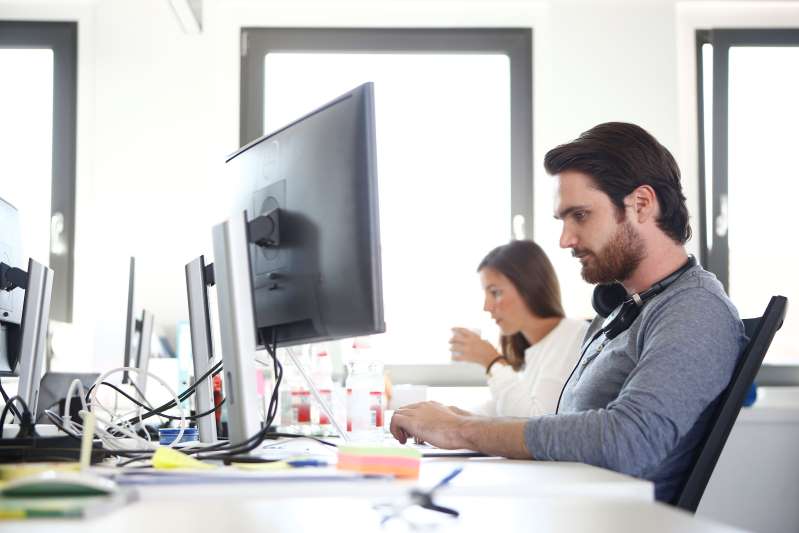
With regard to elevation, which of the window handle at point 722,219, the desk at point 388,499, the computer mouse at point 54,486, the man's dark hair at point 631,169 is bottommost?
the desk at point 388,499

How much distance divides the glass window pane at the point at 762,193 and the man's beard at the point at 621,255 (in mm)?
2277

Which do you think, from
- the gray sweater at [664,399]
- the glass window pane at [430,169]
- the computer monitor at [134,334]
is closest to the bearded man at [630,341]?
the gray sweater at [664,399]

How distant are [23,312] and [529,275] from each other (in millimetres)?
1921

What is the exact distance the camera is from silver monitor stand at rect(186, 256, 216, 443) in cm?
153

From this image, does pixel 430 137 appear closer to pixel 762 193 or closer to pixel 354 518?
pixel 762 193

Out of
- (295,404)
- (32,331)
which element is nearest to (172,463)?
(32,331)

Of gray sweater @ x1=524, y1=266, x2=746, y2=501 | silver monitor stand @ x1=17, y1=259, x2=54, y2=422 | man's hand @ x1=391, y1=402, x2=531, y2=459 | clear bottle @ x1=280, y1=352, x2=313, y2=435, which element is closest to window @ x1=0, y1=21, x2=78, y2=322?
clear bottle @ x1=280, y1=352, x2=313, y2=435

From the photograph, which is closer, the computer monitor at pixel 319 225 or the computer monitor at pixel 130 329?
the computer monitor at pixel 319 225

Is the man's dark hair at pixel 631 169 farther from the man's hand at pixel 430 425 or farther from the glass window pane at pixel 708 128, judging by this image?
the glass window pane at pixel 708 128

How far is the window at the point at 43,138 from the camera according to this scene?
3656 mm

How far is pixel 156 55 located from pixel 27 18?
0.61 metres

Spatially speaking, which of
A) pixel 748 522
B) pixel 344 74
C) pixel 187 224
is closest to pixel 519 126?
pixel 344 74

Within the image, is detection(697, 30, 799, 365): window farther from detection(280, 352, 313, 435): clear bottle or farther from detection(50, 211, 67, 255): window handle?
detection(50, 211, 67, 255): window handle

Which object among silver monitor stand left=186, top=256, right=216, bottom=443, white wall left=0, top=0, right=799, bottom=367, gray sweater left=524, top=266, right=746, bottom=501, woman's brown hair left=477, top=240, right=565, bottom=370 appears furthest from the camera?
white wall left=0, top=0, right=799, bottom=367
